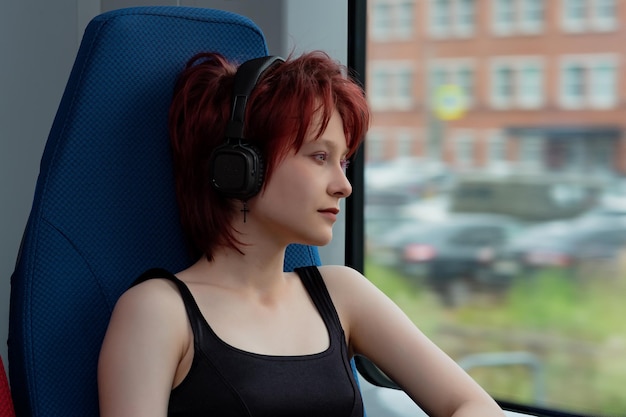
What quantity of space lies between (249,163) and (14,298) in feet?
1.26

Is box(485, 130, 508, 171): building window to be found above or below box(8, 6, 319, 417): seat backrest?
below

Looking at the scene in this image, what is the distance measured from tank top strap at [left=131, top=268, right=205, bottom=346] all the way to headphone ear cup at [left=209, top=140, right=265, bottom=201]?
0.47 ft

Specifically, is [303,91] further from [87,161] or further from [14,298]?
[14,298]

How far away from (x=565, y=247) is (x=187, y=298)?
2.05 metres

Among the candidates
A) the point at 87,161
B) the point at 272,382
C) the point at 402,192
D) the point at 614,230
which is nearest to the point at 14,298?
the point at 87,161

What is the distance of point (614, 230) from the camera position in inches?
104

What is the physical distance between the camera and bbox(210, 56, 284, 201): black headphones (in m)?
1.18

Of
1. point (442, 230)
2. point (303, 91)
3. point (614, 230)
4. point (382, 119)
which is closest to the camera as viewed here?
point (303, 91)

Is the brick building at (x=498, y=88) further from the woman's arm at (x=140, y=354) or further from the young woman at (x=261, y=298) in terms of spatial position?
the woman's arm at (x=140, y=354)

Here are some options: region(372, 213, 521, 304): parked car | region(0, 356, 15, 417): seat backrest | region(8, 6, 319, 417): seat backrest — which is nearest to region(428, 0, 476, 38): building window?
region(372, 213, 521, 304): parked car

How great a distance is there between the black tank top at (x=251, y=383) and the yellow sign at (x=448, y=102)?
211cm

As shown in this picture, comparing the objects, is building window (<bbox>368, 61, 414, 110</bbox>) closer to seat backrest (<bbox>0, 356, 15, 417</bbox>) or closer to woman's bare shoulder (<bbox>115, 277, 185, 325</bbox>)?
woman's bare shoulder (<bbox>115, 277, 185, 325</bbox>)

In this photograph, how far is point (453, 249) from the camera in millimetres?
3438

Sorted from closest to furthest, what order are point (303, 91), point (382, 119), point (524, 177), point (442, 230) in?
point (303, 91), point (382, 119), point (524, 177), point (442, 230)
